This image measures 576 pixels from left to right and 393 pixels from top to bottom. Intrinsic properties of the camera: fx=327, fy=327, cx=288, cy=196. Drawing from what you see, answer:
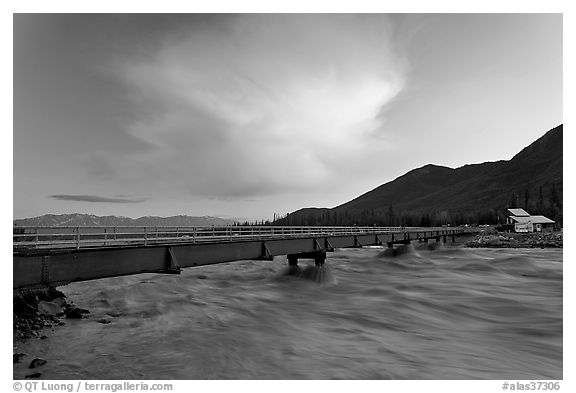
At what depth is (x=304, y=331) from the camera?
63.4ft

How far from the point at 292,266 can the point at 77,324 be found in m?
24.1

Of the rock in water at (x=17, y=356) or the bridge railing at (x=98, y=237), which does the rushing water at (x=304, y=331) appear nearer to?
the rock in water at (x=17, y=356)

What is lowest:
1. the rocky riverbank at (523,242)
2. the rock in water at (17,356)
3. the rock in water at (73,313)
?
the rocky riverbank at (523,242)

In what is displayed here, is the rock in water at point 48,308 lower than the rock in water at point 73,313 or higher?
higher

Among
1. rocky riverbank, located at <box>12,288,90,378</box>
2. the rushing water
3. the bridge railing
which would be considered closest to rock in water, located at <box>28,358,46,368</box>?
rocky riverbank, located at <box>12,288,90,378</box>

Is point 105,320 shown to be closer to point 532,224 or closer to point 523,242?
point 523,242

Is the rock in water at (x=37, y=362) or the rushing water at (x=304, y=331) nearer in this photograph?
the rock in water at (x=37, y=362)

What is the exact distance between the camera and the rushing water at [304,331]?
45.0 feet

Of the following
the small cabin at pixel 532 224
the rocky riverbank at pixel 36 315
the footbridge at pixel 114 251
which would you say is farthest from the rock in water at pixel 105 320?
the small cabin at pixel 532 224

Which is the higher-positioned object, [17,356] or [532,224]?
[532,224]

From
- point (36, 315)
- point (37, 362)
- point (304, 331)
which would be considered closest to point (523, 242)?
point (304, 331)

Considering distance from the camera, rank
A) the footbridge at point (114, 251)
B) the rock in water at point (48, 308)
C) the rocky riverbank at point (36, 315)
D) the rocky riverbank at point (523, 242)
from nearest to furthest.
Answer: the footbridge at point (114, 251)
the rocky riverbank at point (36, 315)
the rock in water at point (48, 308)
the rocky riverbank at point (523, 242)

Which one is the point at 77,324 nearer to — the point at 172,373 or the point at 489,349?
the point at 172,373

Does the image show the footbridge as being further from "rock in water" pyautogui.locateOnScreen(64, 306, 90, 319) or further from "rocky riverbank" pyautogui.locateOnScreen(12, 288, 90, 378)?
"rock in water" pyautogui.locateOnScreen(64, 306, 90, 319)
